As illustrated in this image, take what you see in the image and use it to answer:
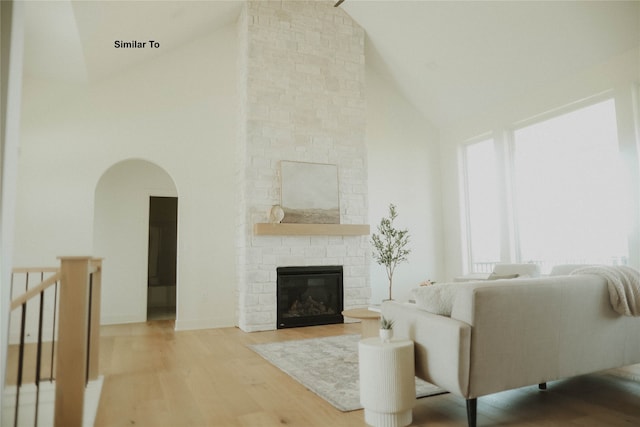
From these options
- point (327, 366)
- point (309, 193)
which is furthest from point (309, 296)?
point (327, 366)

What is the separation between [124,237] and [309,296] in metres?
2.91

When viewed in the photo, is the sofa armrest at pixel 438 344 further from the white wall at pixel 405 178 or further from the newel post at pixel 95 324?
the white wall at pixel 405 178

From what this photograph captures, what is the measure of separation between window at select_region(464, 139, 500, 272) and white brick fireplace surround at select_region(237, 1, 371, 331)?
1.98 meters

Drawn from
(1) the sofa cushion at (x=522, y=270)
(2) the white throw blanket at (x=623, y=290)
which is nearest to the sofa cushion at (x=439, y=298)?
(2) the white throw blanket at (x=623, y=290)

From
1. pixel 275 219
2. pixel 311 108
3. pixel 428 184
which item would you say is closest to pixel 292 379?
pixel 275 219

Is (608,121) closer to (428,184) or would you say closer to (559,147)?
(559,147)

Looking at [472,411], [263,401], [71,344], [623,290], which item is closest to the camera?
[472,411]

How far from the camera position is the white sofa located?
2.25 metres

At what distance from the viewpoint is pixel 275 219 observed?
18.5 feet

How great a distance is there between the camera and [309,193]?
591cm

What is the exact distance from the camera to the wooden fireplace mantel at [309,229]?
18.0ft

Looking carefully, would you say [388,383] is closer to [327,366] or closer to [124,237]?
[327,366]

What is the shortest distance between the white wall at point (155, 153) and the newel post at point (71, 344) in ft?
10.7

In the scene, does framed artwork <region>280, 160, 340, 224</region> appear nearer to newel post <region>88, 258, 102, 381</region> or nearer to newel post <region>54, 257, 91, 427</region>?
newel post <region>88, 258, 102, 381</region>
